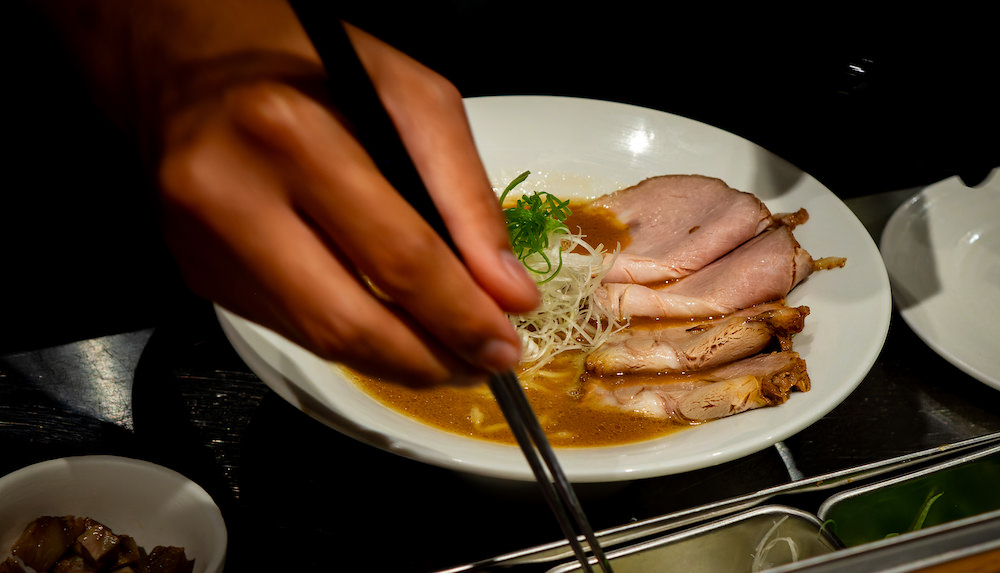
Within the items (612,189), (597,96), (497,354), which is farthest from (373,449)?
(597,96)

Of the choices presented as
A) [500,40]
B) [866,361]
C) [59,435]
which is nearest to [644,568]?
[866,361]

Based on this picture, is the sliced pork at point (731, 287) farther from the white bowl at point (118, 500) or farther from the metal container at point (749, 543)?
the white bowl at point (118, 500)

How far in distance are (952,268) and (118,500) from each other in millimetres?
2829

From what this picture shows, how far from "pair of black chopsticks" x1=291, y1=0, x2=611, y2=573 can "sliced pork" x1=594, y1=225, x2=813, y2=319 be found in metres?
1.32

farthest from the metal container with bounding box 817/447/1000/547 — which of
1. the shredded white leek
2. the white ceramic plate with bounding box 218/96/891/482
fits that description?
the shredded white leek

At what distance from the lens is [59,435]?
1.82 metres

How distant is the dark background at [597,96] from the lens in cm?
228

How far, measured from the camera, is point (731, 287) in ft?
7.19

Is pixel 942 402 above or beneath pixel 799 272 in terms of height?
beneath

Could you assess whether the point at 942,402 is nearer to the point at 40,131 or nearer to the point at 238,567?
the point at 238,567

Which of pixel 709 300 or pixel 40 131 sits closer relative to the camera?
pixel 709 300

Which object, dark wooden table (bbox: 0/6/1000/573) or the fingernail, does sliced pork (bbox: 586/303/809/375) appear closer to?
dark wooden table (bbox: 0/6/1000/573)

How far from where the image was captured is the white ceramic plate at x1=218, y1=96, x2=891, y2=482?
1.48m

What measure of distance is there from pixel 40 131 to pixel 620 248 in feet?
8.45
